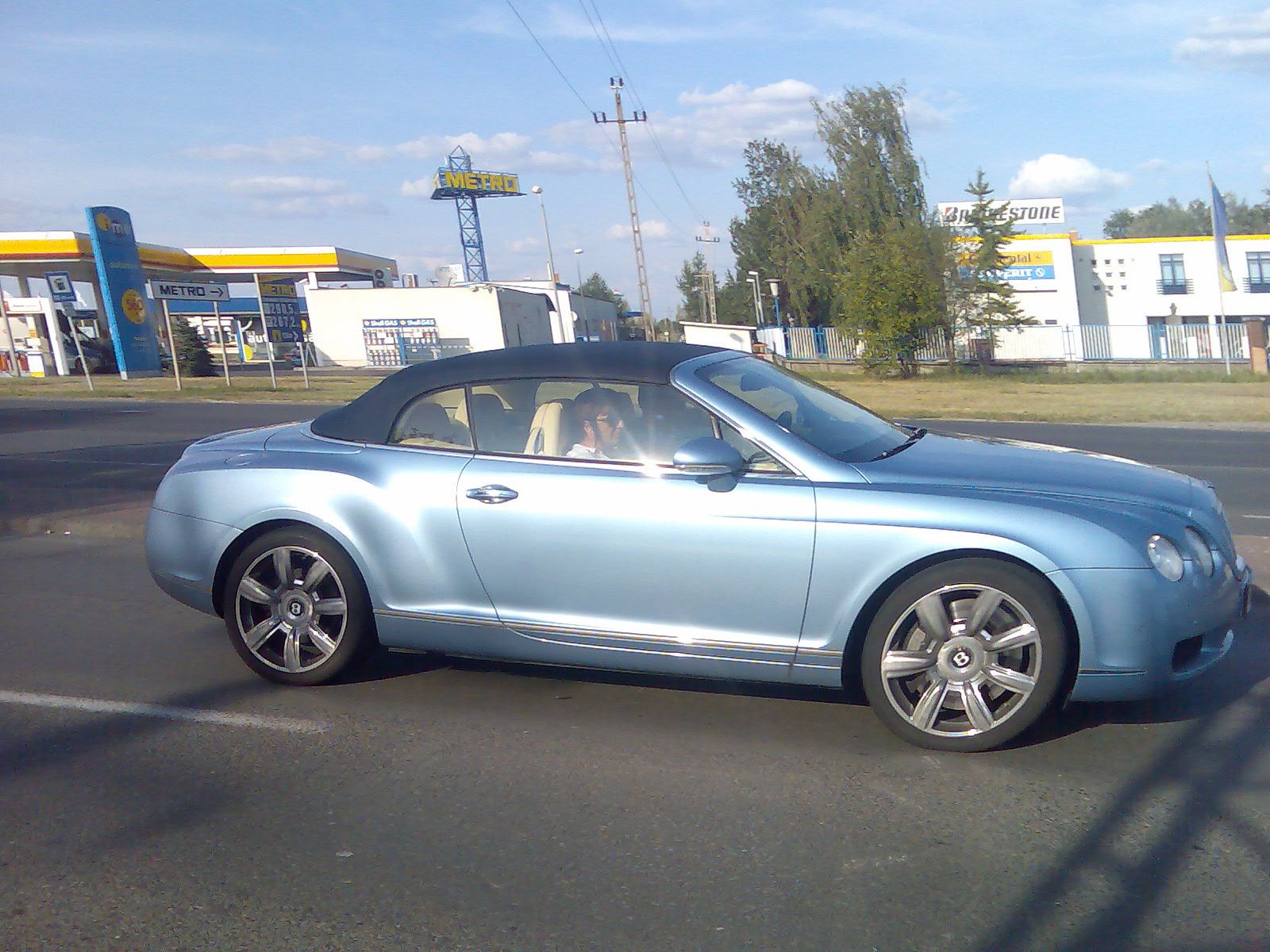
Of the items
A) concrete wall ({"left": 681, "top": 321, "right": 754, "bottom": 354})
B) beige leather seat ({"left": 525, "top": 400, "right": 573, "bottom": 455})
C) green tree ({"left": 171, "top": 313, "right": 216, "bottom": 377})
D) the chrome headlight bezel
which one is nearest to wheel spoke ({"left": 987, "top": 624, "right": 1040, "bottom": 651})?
the chrome headlight bezel

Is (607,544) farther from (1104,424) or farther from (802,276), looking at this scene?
(802,276)

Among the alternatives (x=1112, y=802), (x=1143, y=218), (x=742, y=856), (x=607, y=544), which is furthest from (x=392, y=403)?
(x=1143, y=218)

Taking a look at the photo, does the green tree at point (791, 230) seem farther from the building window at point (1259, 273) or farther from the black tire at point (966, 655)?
the black tire at point (966, 655)

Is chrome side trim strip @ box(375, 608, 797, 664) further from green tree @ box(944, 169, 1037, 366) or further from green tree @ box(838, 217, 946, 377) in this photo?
green tree @ box(944, 169, 1037, 366)

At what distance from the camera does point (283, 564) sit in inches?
190

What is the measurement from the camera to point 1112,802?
3549 millimetres

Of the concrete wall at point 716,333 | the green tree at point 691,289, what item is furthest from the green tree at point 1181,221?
the concrete wall at point 716,333

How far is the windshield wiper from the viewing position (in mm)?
4402

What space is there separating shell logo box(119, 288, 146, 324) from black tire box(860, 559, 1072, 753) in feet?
135

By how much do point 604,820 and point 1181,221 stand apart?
14114cm

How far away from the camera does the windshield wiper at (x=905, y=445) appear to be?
14.4 ft

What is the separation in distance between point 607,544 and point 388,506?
1054 mm

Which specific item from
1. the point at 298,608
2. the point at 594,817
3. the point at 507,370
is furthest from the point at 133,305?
the point at 594,817

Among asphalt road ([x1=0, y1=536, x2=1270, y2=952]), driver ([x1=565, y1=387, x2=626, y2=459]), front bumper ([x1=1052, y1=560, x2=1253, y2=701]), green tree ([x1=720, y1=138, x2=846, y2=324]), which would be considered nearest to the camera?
asphalt road ([x1=0, y1=536, x2=1270, y2=952])
